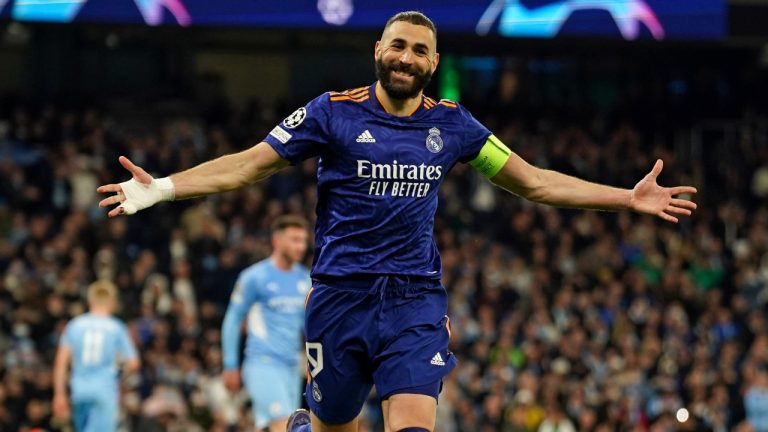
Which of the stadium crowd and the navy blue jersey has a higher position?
the navy blue jersey

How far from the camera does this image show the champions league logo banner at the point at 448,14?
55.5 feet

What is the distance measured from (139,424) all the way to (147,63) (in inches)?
521

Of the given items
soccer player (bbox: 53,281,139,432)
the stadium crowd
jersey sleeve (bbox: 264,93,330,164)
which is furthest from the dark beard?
the stadium crowd

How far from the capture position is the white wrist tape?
6.04 meters

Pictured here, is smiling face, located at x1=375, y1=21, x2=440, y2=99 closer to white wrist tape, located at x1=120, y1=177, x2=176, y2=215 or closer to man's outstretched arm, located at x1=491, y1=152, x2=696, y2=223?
man's outstretched arm, located at x1=491, y1=152, x2=696, y2=223

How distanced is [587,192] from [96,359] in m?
7.95

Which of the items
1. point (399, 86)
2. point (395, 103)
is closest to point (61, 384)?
point (395, 103)

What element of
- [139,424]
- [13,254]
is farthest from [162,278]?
[139,424]

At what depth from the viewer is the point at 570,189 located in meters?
6.64

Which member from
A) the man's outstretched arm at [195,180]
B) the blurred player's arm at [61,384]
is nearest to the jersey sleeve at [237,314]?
the blurred player's arm at [61,384]

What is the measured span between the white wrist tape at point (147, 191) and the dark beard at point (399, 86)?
1.10 metres

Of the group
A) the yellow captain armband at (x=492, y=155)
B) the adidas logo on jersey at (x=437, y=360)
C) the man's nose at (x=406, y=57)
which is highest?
the man's nose at (x=406, y=57)

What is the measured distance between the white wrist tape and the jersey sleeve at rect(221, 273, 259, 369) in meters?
4.84

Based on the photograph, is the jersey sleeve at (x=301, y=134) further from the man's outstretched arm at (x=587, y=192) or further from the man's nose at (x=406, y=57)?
the man's outstretched arm at (x=587, y=192)
